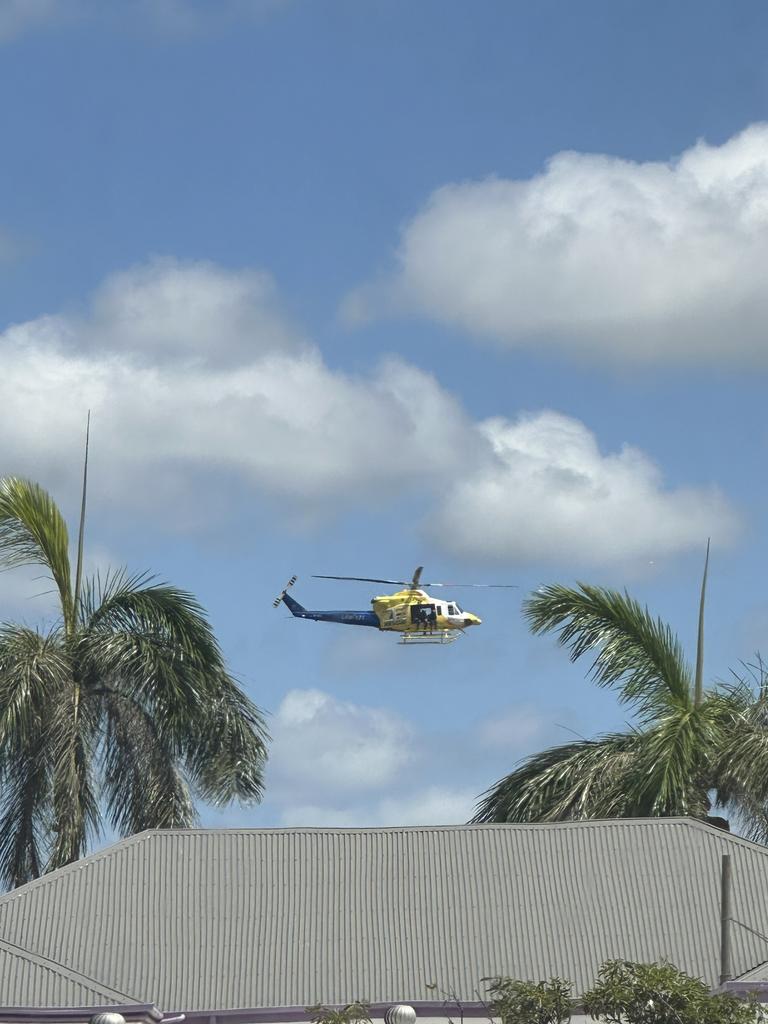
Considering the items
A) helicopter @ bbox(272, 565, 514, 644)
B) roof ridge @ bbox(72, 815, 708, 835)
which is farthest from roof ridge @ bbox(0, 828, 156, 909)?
helicopter @ bbox(272, 565, 514, 644)

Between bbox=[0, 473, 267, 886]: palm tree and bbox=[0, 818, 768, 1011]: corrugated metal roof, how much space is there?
1161mm

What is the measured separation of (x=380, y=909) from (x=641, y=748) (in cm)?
474

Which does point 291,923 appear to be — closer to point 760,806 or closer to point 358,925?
point 358,925

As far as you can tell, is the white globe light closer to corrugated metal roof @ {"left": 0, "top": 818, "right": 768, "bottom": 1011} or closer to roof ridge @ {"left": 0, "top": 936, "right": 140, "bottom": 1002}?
corrugated metal roof @ {"left": 0, "top": 818, "right": 768, "bottom": 1011}

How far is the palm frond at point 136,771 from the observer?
28.6 meters

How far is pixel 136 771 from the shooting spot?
28.8m

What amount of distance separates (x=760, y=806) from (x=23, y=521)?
11805 millimetres

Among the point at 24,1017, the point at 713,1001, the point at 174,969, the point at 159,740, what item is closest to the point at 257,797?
the point at 159,740

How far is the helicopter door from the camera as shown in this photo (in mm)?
57938

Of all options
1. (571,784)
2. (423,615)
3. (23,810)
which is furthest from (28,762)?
(423,615)

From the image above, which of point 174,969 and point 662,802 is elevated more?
point 662,802

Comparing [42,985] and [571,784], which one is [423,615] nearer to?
[571,784]

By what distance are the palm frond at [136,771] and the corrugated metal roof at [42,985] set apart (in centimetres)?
382

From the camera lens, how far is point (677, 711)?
29.0m
